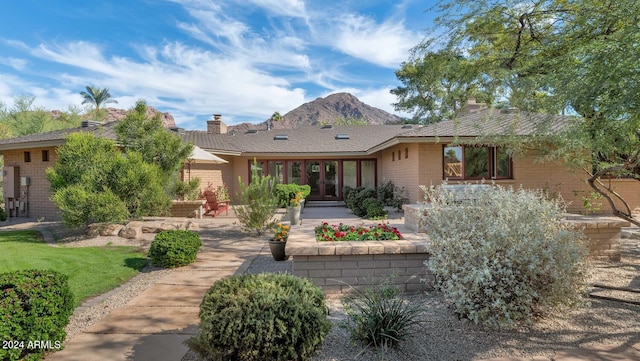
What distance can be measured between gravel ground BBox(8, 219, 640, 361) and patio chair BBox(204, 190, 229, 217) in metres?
8.52

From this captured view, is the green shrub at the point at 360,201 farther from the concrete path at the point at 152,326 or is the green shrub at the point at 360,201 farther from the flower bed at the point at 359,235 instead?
the concrete path at the point at 152,326

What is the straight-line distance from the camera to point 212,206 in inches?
520

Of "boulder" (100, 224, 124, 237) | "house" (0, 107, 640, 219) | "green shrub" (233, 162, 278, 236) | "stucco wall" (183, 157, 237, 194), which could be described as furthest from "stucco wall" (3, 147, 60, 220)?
"green shrub" (233, 162, 278, 236)

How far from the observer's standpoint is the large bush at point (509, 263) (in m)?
3.19

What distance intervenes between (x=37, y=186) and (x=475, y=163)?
16.4 meters

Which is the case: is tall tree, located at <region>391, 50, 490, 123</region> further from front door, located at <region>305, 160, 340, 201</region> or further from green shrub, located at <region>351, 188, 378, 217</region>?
front door, located at <region>305, 160, 340, 201</region>

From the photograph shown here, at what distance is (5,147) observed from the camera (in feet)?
42.9

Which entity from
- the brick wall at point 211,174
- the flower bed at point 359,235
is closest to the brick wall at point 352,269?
the flower bed at point 359,235

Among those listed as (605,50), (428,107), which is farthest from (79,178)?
(605,50)

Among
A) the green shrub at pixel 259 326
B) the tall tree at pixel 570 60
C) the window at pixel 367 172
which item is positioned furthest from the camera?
→ the window at pixel 367 172

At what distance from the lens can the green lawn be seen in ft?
17.0

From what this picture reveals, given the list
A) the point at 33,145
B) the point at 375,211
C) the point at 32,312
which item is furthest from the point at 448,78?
the point at 33,145

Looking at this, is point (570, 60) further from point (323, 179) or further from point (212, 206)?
point (323, 179)

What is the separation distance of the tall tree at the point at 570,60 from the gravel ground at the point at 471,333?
6.58ft
